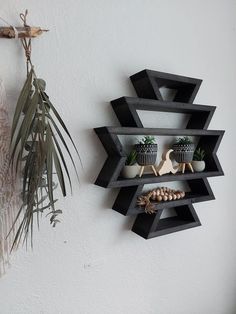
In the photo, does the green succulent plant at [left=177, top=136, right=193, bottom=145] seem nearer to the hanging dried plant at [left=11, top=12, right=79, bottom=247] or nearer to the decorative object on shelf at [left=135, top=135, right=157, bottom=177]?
the decorative object on shelf at [left=135, top=135, right=157, bottom=177]

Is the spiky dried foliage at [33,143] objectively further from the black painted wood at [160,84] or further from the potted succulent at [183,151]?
the potted succulent at [183,151]

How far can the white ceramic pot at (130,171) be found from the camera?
84 cm

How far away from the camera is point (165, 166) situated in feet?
3.00

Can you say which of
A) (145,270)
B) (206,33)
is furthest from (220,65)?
(145,270)

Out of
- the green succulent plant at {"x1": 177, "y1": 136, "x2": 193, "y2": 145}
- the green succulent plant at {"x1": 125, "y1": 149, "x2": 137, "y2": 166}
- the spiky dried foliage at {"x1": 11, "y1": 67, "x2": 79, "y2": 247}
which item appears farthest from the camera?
the green succulent plant at {"x1": 177, "y1": 136, "x2": 193, "y2": 145}

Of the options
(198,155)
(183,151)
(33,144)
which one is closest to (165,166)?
(183,151)

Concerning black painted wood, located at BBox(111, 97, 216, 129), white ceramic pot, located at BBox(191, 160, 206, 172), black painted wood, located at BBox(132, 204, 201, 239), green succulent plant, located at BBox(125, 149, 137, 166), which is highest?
black painted wood, located at BBox(111, 97, 216, 129)

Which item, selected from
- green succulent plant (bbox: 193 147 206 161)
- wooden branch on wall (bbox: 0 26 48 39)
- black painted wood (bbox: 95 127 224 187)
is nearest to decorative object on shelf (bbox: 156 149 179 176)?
black painted wood (bbox: 95 127 224 187)

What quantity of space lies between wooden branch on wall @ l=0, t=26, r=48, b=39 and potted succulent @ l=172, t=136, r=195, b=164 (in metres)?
0.59

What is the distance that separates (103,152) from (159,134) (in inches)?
8.0

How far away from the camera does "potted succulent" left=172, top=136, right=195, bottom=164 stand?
3.10 ft

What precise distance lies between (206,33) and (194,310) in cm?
121

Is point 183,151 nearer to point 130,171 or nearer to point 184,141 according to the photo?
point 184,141

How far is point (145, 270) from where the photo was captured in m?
0.96
